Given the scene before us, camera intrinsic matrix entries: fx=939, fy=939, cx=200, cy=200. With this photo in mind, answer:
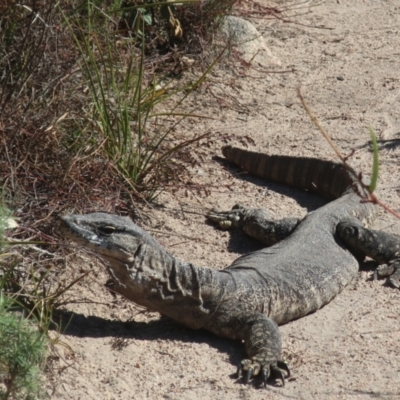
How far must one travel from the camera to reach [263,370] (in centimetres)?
552

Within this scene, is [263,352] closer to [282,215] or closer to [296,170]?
[282,215]

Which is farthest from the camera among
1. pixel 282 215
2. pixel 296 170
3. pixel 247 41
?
pixel 247 41

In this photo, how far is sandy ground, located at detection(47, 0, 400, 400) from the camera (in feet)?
17.9

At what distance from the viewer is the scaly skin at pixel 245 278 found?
5.74 metres

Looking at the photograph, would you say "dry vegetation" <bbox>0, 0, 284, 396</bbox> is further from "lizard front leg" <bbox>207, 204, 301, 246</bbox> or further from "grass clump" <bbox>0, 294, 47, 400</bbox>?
"grass clump" <bbox>0, 294, 47, 400</bbox>

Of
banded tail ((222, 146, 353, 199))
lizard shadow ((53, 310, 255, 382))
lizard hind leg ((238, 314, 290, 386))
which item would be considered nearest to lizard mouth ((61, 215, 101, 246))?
lizard shadow ((53, 310, 255, 382))

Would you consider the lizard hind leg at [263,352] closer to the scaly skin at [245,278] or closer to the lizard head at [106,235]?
the scaly skin at [245,278]

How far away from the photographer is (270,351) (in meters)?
5.66

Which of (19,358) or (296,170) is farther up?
(19,358)

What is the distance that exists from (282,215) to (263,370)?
9.19 feet

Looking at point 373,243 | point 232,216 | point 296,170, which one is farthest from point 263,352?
point 296,170

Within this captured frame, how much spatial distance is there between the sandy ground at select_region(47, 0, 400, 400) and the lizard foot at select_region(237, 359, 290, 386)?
0.23 ft

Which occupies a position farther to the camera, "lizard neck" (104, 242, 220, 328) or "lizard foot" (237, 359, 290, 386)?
"lizard neck" (104, 242, 220, 328)

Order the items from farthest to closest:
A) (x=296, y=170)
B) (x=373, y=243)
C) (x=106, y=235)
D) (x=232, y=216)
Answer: (x=296, y=170) → (x=232, y=216) → (x=373, y=243) → (x=106, y=235)
